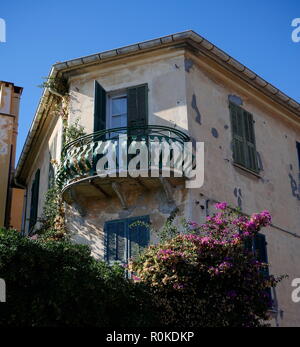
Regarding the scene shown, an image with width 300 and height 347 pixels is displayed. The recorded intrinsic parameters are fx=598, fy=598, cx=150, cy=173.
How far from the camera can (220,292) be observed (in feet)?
33.5

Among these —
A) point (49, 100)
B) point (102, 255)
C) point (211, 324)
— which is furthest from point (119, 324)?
point (49, 100)

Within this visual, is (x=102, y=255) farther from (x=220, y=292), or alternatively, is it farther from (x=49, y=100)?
(x=49, y=100)

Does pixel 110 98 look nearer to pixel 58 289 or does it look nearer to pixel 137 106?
pixel 137 106

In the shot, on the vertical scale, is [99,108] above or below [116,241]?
above

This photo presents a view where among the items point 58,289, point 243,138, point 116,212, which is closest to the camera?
Result: point 58,289

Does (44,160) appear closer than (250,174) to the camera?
No

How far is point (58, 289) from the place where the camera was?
8898 millimetres

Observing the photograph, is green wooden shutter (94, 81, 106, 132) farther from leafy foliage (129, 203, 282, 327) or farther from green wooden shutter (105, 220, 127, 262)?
leafy foliage (129, 203, 282, 327)

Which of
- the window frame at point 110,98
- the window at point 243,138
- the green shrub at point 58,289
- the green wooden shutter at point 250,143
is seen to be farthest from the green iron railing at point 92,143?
the green shrub at point 58,289

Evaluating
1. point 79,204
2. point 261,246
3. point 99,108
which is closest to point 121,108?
point 99,108

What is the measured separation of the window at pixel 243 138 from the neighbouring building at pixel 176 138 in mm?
29

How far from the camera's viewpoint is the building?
56.1 ft

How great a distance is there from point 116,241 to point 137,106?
3.07m

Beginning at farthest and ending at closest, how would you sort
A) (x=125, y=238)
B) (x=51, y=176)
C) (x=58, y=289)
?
(x=51, y=176) → (x=125, y=238) → (x=58, y=289)
